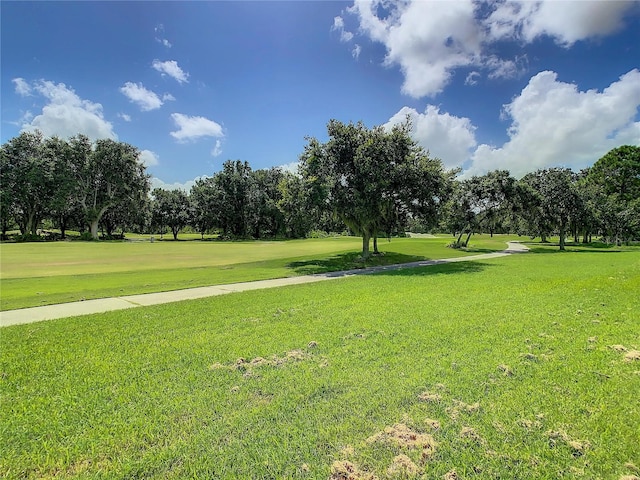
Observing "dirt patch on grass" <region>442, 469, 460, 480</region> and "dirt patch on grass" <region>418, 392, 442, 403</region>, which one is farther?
"dirt patch on grass" <region>418, 392, 442, 403</region>

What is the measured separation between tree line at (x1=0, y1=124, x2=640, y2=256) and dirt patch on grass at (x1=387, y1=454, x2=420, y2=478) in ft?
51.5

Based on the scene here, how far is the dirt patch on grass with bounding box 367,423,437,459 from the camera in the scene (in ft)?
9.03

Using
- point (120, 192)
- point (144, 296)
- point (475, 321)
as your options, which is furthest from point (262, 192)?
point (475, 321)

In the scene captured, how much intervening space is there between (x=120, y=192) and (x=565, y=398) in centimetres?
6196

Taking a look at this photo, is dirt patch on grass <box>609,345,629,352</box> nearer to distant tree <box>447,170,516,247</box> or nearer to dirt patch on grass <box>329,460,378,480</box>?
dirt patch on grass <box>329,460,378,480</box>

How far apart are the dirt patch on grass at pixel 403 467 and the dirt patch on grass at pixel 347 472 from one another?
6.2 inches

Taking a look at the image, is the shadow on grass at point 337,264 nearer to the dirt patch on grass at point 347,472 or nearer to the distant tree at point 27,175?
the dirt patch on grass at point 347,472

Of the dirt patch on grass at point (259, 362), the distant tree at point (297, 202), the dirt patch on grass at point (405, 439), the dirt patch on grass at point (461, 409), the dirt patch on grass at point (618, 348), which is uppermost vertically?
the distant tree at point (297, 202)

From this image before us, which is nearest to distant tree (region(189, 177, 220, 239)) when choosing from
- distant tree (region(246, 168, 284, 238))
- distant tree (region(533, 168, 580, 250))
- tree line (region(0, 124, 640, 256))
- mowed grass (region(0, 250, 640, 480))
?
tree line (region(0, 124, 640, 256))

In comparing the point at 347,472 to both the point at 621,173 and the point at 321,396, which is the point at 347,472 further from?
the point at 621,173

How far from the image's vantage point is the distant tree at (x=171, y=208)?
70.8 meters

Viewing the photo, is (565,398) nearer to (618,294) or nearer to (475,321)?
(475,321)

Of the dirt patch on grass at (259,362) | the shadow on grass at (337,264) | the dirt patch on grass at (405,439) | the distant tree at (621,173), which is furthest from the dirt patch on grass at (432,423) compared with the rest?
the distant tree at (621,173)

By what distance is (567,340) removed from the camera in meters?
5.29
